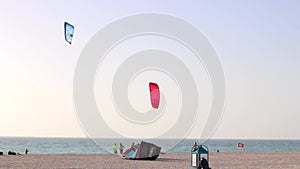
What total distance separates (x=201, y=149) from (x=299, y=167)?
9.49 m

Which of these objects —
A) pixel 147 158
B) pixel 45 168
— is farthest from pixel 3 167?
pixel 147 158

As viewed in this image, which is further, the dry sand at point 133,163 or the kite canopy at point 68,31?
the kite canopy at point 68,31

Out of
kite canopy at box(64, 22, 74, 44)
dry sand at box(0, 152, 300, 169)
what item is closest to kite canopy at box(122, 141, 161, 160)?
dry sand at box(0, 152, 300, 169)

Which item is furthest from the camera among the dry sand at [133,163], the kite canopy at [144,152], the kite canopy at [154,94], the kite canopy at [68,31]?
the kite canopy at [144,152]

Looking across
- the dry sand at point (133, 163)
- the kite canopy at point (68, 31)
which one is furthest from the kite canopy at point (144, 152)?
the kite canopy at point (68, 31)

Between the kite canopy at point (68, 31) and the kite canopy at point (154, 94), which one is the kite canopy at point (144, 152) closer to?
the kite canopy at point (154, 94)

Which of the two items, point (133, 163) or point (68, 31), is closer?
point (68, 31)

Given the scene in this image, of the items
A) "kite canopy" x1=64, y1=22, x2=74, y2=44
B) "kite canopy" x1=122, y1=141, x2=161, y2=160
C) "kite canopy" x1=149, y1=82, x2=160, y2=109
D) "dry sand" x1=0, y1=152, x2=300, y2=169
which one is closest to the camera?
"dry sand" x1=0, y1=152, x2=300, y2=169

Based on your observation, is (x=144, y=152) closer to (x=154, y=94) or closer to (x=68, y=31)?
(x=154, y=94)

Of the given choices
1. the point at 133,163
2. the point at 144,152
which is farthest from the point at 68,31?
the point at 144,152

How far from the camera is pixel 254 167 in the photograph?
26109 mm

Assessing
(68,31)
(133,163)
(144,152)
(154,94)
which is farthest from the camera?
(144,152)

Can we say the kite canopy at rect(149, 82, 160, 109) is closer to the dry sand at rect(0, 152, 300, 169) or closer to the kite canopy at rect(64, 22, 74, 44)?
the dry sand at rect(0, 152, 300, 169)

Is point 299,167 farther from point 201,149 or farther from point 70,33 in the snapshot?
point 70,33
